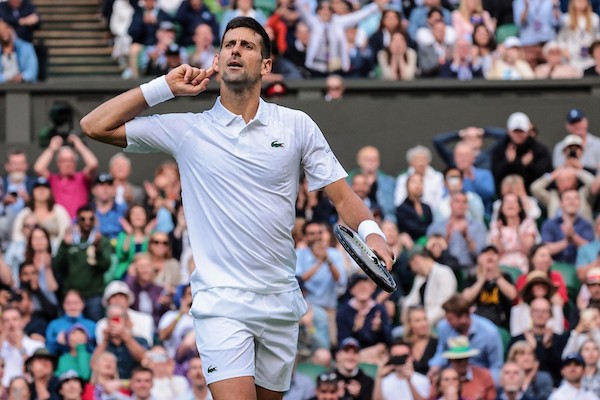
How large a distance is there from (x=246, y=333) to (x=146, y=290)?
22.7 feet

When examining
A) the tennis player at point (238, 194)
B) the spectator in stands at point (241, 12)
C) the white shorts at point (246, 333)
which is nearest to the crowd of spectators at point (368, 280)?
the spectator in stands at point (241, 12)

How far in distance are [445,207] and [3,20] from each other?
18.1ft

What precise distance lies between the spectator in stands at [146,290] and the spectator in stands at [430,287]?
208 cm

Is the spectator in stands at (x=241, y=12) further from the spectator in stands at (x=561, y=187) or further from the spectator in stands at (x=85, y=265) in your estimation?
the spectator in stands at (x=85, y=265)

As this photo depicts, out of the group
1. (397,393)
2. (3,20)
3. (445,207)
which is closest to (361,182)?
(445,207)

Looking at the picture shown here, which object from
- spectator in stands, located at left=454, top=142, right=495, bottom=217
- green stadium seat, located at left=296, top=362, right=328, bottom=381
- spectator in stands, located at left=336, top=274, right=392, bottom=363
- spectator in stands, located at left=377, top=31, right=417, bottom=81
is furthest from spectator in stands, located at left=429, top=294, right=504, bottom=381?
spectator in stands, located at left=377, top=31, right=417, bottom=81

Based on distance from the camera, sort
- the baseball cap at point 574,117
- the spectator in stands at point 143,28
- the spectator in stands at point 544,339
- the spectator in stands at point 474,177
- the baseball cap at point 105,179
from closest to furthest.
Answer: the spectator in stands at point 544,339, the baseball cap at point 105,179, the spectator in stands at point 474,177, the baseball cap at point 574,117, the spectator in stands at point 143,28

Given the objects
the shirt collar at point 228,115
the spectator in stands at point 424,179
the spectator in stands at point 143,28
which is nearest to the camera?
the shirt collar at point 228,115

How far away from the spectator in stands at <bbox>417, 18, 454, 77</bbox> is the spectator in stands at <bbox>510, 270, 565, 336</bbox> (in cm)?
454

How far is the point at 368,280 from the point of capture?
14.2m

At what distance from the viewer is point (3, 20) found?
716 inches

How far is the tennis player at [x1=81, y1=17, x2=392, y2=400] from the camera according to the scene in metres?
7.67

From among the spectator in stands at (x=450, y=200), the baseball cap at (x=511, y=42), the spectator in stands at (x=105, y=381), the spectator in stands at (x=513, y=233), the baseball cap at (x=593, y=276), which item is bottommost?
the spectator in stands at (x=105, y=381)

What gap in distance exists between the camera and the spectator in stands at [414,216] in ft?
52.0
